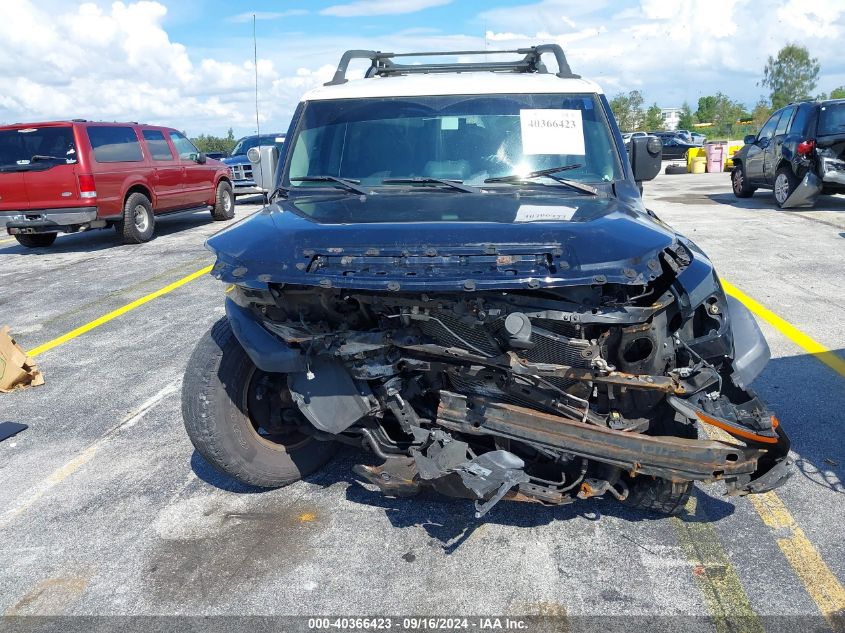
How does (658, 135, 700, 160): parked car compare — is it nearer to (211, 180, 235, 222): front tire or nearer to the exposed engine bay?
(211, 180, 235, 222): front tire

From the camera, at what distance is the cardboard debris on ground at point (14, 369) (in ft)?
17.7

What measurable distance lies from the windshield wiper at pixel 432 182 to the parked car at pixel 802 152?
35.2ft

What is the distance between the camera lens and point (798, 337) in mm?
5891

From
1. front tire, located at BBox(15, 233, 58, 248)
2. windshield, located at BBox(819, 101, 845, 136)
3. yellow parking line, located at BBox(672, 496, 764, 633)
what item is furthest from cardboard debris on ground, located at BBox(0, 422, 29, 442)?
windshield, located at BBox(819, 101, 845, 136)

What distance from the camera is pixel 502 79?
444 centimetres

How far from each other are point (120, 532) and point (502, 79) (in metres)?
3.32

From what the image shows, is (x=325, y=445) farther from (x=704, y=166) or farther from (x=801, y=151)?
(x=704, y=166)

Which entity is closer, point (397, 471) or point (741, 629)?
point (741, 629)

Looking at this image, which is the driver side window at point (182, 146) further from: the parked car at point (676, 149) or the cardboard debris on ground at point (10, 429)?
the parked car at point (676, 149)

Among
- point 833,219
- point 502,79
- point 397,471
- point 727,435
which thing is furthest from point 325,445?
point 833,219

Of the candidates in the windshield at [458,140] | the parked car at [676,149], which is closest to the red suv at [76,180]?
the windshield at [458,140]

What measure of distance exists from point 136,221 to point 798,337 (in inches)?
411

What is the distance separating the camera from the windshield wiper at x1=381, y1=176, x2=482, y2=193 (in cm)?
375

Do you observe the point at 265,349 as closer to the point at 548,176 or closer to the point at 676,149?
the point at 548,176
